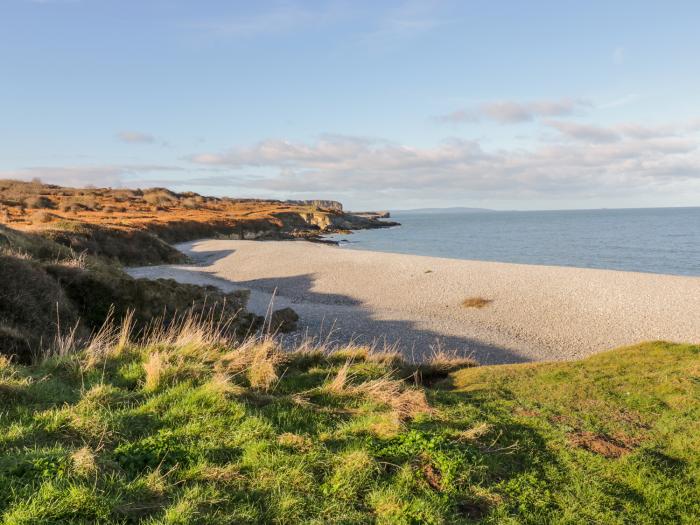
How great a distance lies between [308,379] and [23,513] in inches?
191

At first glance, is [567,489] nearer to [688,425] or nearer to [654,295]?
[688,425]

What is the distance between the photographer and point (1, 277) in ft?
39.8

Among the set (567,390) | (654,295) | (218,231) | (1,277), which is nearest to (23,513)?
(567,390)

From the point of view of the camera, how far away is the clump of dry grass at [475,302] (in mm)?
26859

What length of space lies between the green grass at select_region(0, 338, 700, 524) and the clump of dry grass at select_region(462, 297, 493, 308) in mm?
18025

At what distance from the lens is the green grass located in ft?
15.3

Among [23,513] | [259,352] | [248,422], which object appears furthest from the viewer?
[259,352]

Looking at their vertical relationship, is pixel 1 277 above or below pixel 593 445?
above

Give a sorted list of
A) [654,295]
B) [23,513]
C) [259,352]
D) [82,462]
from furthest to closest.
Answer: [654,295]
[259,352]
[82,462]
[23,513]

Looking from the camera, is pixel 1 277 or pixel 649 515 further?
pixel 1 277

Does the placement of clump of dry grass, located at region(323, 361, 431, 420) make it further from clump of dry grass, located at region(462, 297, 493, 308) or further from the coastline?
clump of dry grass, located at region(462, 297, 493, 308)

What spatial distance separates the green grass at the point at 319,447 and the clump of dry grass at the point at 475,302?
18.0 meters

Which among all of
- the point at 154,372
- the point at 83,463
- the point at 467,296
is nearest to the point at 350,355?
the point at 154,372

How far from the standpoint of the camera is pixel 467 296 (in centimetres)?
2880
